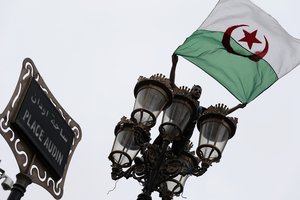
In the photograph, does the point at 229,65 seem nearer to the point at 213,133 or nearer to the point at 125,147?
the point at 213,133

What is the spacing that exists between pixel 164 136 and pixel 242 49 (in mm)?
2063

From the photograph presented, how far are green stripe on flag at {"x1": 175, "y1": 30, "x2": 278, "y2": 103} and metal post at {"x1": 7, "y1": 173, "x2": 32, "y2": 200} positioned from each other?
3.48 m

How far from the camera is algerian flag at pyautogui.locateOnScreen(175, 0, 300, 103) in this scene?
24.0ft

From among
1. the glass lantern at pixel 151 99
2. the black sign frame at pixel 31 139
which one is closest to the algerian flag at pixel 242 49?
the glass lantern at pixel 151 99

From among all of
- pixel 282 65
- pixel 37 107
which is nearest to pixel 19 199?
pixel 37 107

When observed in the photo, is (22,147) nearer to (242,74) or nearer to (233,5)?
(242,74)

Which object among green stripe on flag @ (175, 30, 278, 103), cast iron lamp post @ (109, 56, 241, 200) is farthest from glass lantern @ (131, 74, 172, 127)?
green stripe on flag @ (175, 30, 278, 103)

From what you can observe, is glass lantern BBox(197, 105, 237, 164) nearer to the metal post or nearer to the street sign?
the street sign

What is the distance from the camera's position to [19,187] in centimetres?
396

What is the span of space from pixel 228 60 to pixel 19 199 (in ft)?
14.3

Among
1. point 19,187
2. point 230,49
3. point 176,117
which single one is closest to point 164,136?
point 176,117

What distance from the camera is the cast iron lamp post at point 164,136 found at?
6.41 m

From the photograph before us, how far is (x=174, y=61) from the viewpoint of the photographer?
6.98 m

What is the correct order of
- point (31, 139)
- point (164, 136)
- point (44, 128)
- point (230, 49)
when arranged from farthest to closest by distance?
point (230, 49)
point (164, 136)
point (44, 128)
point (31, 139)
